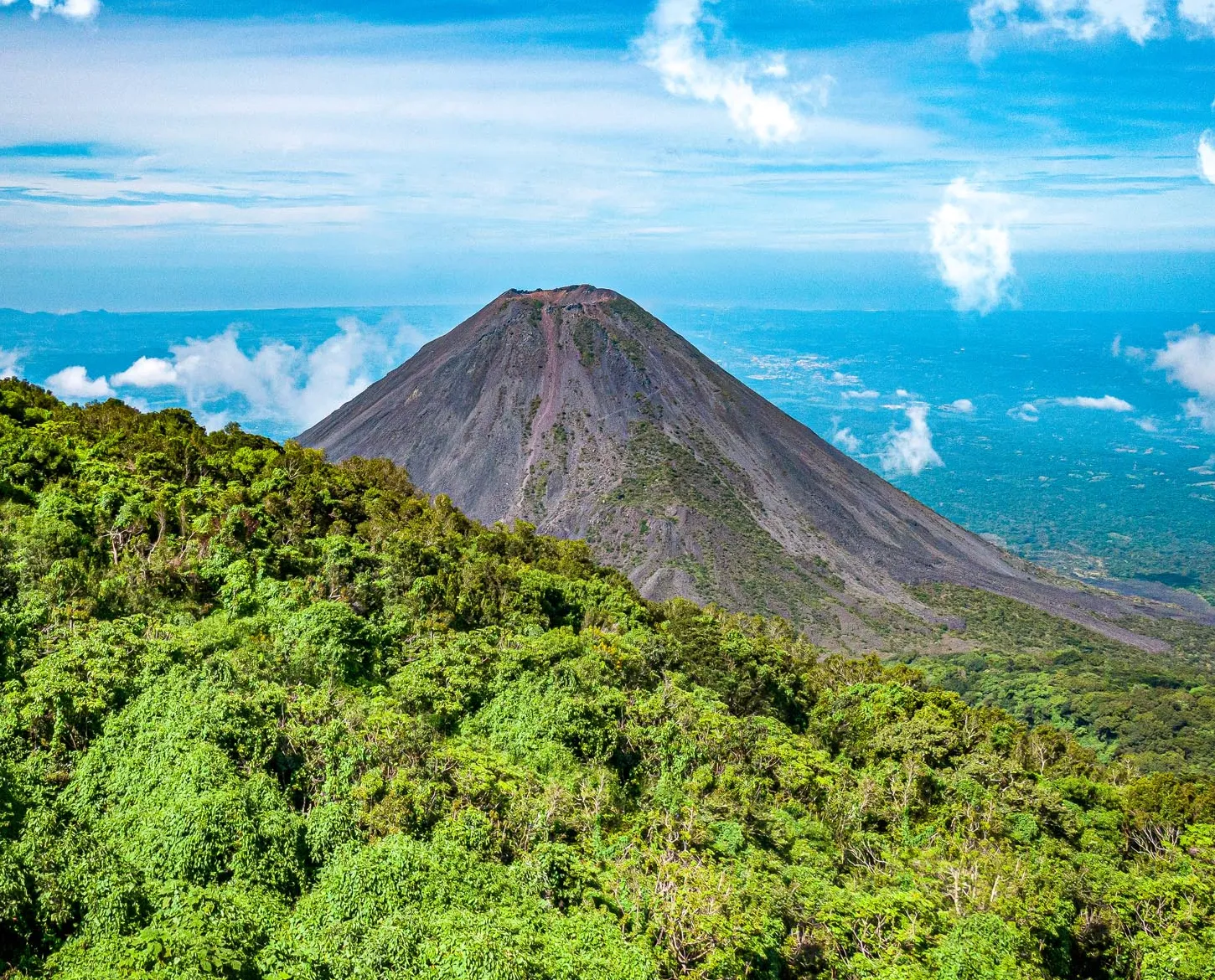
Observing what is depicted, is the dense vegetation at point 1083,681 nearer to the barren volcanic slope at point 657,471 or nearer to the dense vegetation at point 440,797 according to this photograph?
the barren volcanic slope at point 657,471

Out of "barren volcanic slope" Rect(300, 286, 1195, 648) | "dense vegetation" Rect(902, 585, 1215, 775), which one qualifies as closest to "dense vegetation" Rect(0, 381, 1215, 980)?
"dense vegetation" Rect(902, 585, 1215, 775)

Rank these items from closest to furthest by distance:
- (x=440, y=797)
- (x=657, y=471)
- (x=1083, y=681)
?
(x=440, y=797) < (x=1083, y=681) < (x=657, y=471)

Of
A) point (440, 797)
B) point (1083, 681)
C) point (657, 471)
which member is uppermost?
point (657, 471)

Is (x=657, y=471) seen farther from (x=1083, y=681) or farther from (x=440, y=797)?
(x=440, y=797)

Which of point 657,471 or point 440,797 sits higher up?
point 657,471

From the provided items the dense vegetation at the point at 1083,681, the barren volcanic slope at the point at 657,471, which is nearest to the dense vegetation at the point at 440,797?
the dense vegetation at the point at 1083,681

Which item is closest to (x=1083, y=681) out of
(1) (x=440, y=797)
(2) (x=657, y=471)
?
(2) (x=657, y=471)
